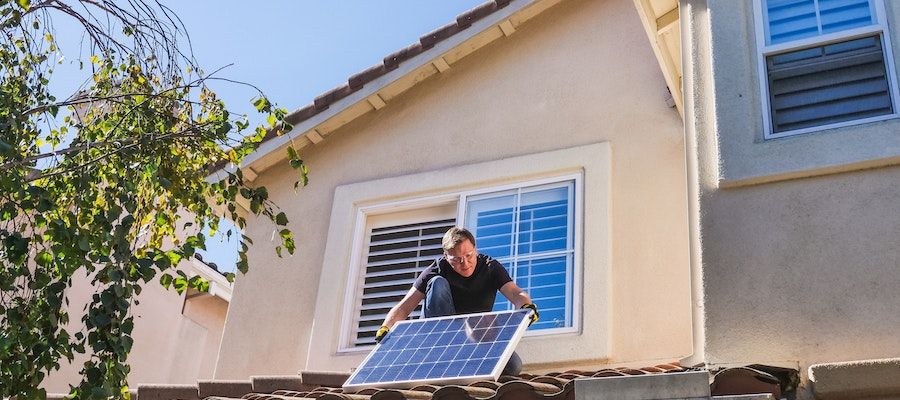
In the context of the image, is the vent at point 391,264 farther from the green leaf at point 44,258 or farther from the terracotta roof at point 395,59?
the green leaf at point 44,258

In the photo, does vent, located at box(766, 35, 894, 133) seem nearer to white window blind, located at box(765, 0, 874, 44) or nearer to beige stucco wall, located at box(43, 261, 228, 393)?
white window blind, located at box(765, 0, 874, 44)

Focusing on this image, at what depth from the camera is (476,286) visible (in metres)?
8.91

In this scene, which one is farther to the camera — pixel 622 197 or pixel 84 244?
pixel 622 197

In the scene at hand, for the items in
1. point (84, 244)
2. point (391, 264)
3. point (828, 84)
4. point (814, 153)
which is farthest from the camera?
point (391, 264)

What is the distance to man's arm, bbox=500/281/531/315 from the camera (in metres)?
8.48

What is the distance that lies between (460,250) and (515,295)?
0.54 meters

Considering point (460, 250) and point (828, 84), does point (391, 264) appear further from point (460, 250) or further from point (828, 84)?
point (828, 84)

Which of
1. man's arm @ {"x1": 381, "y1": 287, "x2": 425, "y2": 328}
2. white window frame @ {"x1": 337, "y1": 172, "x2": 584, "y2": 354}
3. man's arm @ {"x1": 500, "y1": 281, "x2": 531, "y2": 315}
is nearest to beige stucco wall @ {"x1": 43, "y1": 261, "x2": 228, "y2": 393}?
white window frame @ {"x1": 337, "y1": 172, "x2": 584, "y2": 354}

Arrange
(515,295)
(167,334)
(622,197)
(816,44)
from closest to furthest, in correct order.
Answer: (816,44) → (515,295) → (622,197) → (167,334)

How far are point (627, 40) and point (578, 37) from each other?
556mm

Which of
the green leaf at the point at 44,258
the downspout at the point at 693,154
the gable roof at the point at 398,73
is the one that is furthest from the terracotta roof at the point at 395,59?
the green leaf at the point at 44,258

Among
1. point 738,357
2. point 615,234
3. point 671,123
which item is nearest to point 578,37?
point 671,123

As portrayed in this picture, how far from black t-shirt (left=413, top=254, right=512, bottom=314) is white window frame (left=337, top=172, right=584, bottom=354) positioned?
963 mm

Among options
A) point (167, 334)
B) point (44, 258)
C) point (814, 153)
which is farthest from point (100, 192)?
point (167, 334)
